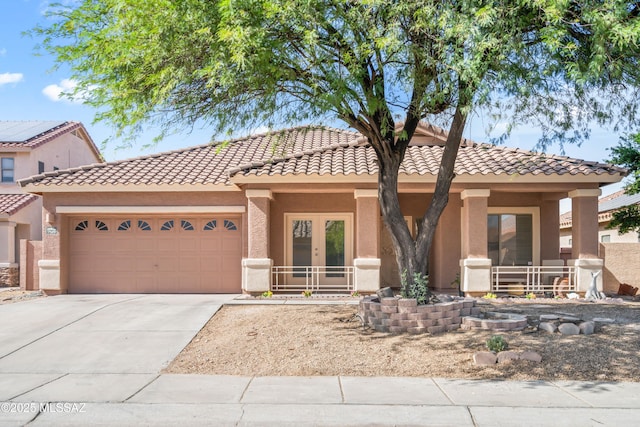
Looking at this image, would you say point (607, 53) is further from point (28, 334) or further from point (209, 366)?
point (28, 334)

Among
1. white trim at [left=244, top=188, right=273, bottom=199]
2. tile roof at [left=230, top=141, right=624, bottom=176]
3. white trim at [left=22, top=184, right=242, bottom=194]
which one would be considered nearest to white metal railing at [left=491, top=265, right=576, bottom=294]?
tile roof at [left=230, top=141, right=624, bottom=176]

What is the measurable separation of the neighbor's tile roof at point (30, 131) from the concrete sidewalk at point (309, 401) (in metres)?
18.3

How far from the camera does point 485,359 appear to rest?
25.2 feet

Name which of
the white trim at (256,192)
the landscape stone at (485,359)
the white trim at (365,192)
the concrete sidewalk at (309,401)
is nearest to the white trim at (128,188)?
the white trim at (256,192)

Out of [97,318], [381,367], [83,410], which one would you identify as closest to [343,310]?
[381,367]

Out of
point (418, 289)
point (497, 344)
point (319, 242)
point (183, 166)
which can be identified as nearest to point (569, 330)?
point (497, 344)

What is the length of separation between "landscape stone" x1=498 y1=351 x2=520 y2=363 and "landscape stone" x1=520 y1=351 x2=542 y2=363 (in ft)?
0.25

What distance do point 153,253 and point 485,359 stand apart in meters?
10.4

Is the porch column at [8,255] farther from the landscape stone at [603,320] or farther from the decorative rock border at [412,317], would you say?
the landscape stone at [603,320]

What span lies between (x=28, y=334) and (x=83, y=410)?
458cm

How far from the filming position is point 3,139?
75.7ft

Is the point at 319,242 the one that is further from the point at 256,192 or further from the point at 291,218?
the point at 256,192

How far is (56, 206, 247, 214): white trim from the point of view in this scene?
1462 centimetres

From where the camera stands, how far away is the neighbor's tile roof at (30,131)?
2245 centimetres
